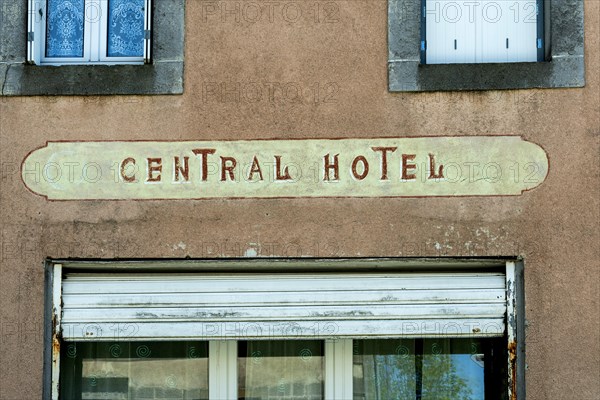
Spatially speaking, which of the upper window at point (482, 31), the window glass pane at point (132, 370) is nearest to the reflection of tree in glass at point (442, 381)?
the window glass pane at point (132, 370)

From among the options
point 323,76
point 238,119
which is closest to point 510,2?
point 323,76

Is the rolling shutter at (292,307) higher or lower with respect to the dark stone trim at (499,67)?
lower

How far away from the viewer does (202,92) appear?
718cm

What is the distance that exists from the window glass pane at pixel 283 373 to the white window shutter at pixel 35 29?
8.37 ft

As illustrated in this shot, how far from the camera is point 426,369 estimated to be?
7207 millimetres

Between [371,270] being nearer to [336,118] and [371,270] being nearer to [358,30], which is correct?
[336,118]

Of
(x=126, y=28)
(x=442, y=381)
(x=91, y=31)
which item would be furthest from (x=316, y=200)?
(x=91, y=31)

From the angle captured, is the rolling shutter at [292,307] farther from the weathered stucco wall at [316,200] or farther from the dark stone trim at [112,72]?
the dark stone trim at [112,72]

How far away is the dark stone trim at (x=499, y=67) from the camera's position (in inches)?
277

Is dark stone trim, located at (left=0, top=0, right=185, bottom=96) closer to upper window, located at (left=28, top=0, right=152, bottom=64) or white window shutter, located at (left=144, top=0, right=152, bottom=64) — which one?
white window shutter, located at (left=144, top=0, right=152, bottom=64)

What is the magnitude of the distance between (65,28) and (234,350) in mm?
2672

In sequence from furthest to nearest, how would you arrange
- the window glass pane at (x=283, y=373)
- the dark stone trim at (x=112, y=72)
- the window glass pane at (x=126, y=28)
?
the window glass pane at (x=126, y=28)
the window glass pane at (x=283, y=373)
the dark stone trim at (x=112, y=72)

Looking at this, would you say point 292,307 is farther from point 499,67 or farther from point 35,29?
point 35,29

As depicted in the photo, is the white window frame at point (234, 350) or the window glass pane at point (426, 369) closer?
the white window frame at point (234, 350)
